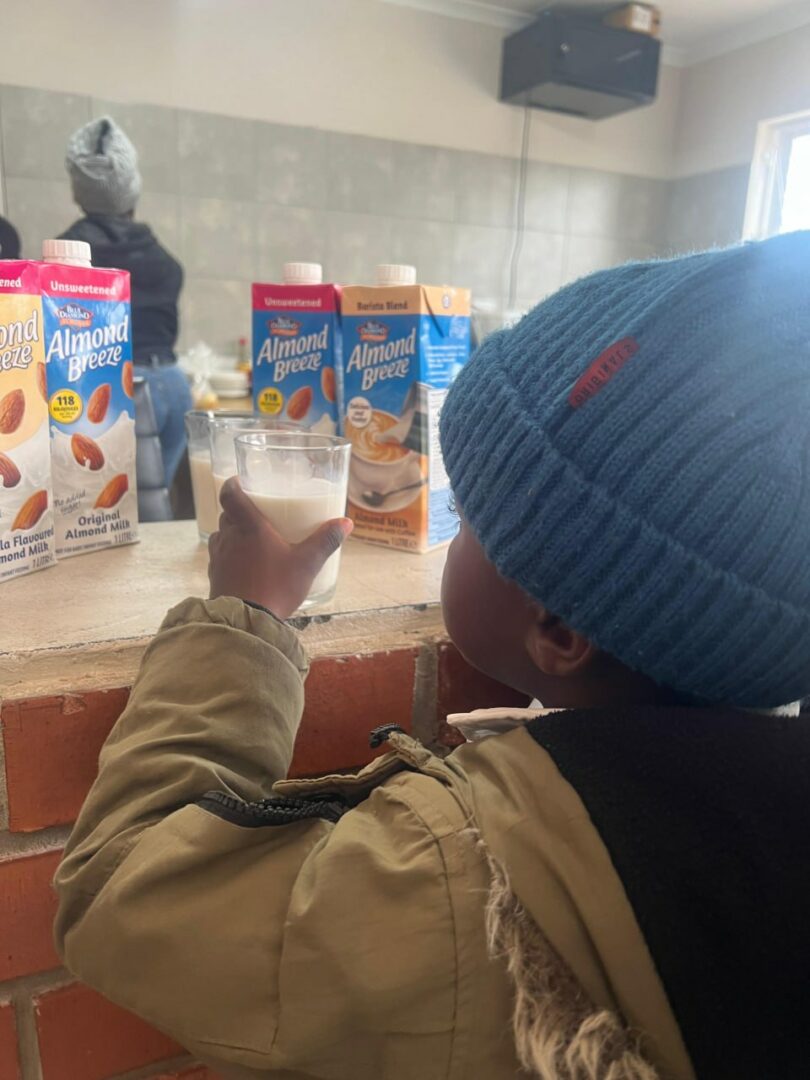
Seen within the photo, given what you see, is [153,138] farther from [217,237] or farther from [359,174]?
[359,174]

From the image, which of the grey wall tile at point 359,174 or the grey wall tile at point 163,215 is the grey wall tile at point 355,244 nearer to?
the grey wall tile at point 359,174

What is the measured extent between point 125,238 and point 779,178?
2870mm

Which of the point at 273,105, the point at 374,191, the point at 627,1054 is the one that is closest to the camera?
the point at 627,1054

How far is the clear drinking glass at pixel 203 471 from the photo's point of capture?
2.64ft

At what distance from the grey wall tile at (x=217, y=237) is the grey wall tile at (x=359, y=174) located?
38 cm

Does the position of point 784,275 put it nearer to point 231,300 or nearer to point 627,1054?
point 627,1054

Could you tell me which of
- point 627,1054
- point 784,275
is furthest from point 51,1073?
point 784,275

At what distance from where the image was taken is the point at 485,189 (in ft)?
12.4

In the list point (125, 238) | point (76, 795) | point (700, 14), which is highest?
point (700, 14)

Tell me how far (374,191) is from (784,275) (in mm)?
3386

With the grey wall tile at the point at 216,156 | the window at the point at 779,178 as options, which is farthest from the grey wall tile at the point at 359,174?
the window at the point at 779,178

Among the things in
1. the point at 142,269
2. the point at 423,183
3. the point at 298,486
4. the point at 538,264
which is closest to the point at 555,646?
the point at 298,486

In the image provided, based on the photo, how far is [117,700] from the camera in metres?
0.54

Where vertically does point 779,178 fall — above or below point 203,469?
above
